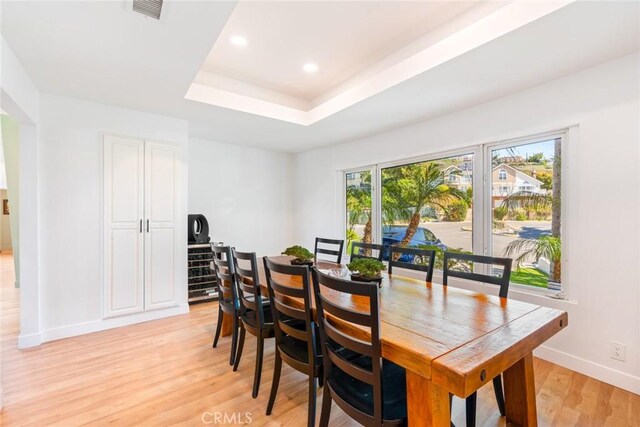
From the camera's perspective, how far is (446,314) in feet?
5.17

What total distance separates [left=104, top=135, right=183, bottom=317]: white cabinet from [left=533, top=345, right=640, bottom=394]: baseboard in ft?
13.1

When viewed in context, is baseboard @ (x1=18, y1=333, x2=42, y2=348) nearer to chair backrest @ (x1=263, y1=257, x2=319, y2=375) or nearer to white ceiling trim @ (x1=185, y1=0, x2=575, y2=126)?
chair backrest @ (x1=263, y1=257, x2=319, y2=375)

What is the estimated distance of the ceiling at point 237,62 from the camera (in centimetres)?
182

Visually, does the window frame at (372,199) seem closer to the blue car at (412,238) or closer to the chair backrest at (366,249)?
the blue car at (412,238)

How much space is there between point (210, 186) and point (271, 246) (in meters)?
1.54

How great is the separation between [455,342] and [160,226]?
3.47 m

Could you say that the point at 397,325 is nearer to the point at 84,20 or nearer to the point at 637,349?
the point at 637,349

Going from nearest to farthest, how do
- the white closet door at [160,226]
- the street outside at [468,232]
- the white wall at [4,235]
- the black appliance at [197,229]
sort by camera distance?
the street outside at [468,232] < the white closet door at [160,226] < the black appliance at [197,229] < the white wall at [4,235]

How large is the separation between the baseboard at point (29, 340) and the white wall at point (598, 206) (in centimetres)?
463

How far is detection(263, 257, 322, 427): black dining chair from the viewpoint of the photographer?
1.63 metres

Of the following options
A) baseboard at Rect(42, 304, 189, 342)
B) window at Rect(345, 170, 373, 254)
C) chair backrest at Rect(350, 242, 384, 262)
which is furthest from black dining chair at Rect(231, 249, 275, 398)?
window at Rect(345, 170, 373, 254)

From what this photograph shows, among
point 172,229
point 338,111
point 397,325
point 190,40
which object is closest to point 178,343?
point 172,229

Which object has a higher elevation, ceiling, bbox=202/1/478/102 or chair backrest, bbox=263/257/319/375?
ceiling, bbox=202/1/478/102

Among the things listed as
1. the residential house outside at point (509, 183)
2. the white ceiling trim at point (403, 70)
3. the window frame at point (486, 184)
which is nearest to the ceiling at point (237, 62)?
the white ceiling trim at point (403, 70)
